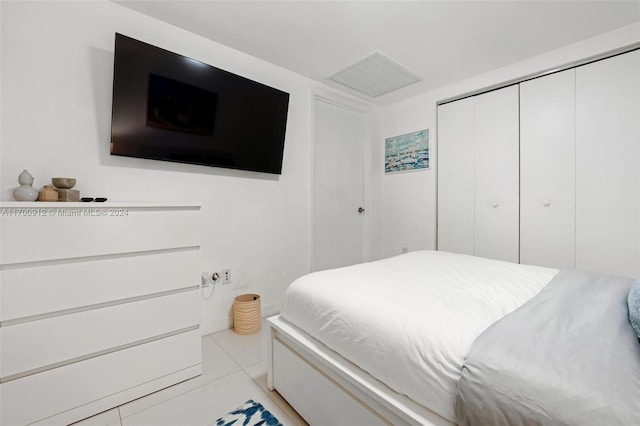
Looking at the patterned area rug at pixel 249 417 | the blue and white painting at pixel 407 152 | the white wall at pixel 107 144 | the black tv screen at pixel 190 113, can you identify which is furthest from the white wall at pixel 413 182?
the patterned area rug at pixel 249 417

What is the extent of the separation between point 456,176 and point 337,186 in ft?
4.22

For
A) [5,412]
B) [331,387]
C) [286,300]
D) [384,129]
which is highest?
[384,129]

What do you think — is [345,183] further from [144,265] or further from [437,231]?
[144,265]

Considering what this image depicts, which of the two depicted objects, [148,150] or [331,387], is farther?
[148,150]

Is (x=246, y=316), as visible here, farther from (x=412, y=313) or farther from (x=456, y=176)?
(x=456, y=176)

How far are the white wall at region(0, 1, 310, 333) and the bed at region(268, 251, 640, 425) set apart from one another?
1138mm

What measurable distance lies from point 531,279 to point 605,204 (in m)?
1.32

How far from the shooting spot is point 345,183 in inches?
136

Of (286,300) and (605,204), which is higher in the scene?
(605,204)

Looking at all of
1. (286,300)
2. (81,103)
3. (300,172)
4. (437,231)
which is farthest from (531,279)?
(81,103)

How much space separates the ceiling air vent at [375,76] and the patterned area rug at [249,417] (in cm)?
267

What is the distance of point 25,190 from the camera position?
1479 mm

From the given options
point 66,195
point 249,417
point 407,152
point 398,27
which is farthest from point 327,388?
point 407,152

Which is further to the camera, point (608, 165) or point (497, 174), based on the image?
point (497, 174)
